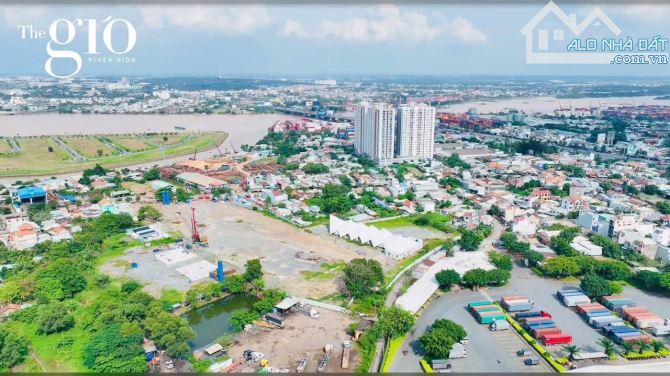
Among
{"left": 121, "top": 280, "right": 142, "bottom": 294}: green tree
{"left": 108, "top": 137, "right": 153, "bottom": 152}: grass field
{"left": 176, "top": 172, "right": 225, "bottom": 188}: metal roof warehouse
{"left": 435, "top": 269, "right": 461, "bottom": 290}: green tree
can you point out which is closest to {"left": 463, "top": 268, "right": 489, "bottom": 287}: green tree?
{"left": 435, "top": 269, "right": 461, "bottom": 290}: green tree

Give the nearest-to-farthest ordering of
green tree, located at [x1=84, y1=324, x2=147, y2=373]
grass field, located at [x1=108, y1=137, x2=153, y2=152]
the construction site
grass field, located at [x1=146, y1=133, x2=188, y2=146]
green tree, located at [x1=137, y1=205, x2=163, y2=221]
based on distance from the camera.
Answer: green tree, located at [x1=84, y1=324, x2=147, y2=373] < the construction site < green tree, located at [x1=137, y1=205, x2=163, y2=221] < grass field, located at [x1=108, y1=137, x2=153, y2=152] < grass field, located at [x1=146, y1=133, x2=188, y2=146]

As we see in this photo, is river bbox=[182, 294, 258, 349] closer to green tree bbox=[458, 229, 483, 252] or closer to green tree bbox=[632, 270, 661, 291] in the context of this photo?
green tree bbox=[458, 229, 483, 252]

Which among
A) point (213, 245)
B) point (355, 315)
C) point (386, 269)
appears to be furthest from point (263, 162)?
point (355, 315)

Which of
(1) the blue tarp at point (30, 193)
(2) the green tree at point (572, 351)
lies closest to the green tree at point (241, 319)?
(2) the green tree at point (572, 351)

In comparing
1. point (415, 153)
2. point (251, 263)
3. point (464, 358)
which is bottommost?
point (464, 358)

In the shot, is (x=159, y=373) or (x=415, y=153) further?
(x=415, y=153)

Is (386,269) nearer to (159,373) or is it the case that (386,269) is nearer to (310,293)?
(310,293)

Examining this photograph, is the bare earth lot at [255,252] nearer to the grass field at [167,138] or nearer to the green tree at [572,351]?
the green tree at [572,351]
